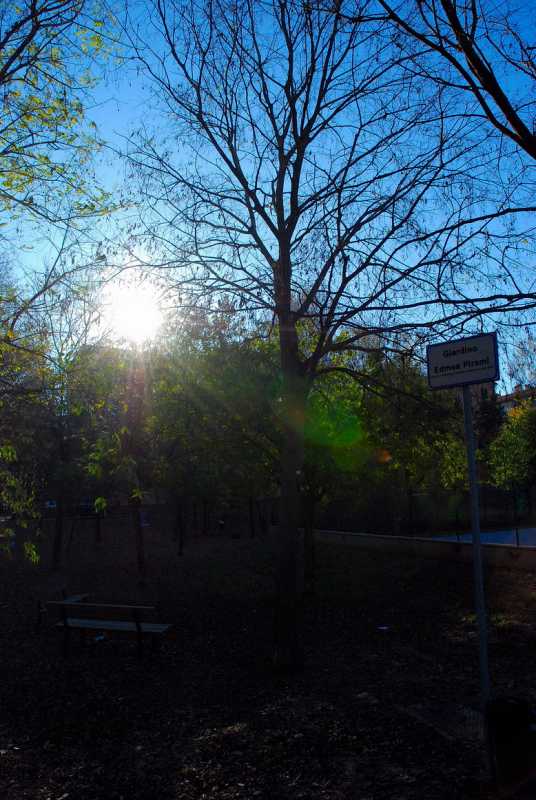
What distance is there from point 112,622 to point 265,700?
470cm

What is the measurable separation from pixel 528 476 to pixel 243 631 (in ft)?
87.5

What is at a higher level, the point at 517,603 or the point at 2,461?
the point at 2,461

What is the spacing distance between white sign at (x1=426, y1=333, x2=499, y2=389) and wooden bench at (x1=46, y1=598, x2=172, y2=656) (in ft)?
23.2

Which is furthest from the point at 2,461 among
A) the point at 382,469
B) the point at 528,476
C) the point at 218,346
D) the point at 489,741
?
the point at 528,476

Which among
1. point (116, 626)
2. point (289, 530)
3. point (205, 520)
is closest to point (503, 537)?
point (205, 520)

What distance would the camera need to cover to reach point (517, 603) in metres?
13.4

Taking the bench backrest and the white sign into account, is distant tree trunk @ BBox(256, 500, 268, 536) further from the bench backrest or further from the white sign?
the white sign

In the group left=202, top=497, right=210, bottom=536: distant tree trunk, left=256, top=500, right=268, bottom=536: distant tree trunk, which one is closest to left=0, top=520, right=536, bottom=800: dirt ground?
left=256, top=500, right=268, bottom=536: distant tree trunk

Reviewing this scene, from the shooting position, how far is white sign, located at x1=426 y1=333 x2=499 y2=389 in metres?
4.98

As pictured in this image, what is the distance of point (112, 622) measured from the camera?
11.6m

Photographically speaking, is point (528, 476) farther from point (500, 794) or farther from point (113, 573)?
point (500, 794)

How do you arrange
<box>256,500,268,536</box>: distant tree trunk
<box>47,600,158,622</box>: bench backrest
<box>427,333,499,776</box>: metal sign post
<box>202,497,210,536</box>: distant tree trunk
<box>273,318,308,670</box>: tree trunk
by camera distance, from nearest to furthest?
1. <box>427,333,499,776</box>: metal sign post
2. <box>273,318,308,670</box>: tree trunk
3. <box>47,600,158,622</box>: bench backrest
4. <box>256,500,268,536</box>: distant tree trunk
5. <box>202,497,210,536</box>: distant tree trunk

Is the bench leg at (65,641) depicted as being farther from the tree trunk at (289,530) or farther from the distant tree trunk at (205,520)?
the distant tree trunk at (205,520)

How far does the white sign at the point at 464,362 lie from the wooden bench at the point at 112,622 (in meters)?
7.08
